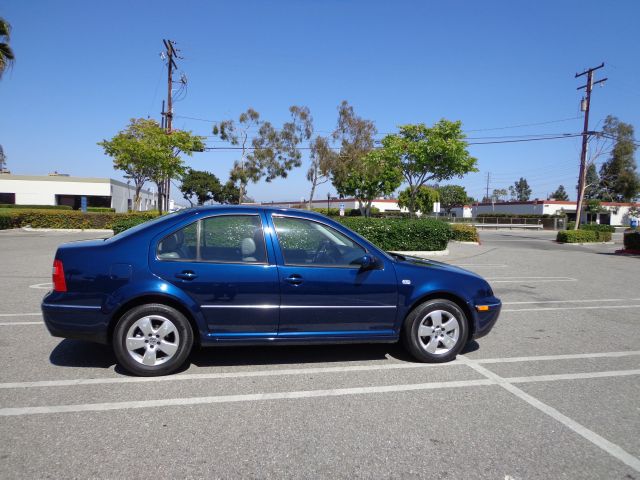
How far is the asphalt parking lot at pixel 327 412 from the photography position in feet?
8.81

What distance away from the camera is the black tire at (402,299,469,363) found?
4363mm

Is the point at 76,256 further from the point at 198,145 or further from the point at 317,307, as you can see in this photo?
the point at 198,145

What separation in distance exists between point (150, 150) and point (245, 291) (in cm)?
2603

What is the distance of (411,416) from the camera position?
334cm

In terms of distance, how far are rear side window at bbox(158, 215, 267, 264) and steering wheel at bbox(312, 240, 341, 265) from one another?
20.6 inches

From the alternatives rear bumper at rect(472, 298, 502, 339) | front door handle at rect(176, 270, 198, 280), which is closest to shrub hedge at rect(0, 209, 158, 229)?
front door handle at rect(176, 270, 198, 280)

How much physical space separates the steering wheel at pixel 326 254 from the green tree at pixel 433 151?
19455 mm

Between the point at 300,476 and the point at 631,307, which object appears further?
the point at 631,307

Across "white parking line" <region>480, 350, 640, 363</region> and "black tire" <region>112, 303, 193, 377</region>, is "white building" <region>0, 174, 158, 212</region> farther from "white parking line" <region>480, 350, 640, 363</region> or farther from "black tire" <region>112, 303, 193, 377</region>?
"white parking line" <region>480, 350, 640, 363</region>

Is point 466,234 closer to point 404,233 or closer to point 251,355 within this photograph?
point 404,233

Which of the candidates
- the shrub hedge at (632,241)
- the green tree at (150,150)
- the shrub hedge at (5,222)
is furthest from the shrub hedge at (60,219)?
the shrub hedge at (632,241)

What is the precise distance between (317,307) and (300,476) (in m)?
1.71

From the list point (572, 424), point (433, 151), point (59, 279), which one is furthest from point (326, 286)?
point (433, 151)

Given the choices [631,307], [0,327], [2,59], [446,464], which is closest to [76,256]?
[0,327]
